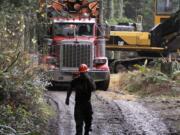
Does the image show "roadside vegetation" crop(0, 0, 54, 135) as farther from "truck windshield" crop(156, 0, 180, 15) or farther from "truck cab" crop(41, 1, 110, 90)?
"truck windshield" crop(156, 0, 180, 15)

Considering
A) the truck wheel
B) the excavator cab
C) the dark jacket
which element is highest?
the excavator cab

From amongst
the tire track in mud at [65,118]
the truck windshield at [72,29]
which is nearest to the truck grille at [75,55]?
the truck windshield at [72,29]

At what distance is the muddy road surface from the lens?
12.6 meters

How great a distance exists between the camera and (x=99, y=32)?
883 inches

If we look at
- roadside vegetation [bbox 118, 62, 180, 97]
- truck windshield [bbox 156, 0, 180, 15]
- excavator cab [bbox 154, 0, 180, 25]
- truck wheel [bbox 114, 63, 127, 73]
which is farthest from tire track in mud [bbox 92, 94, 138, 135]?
truck windshield [bbox 156, 0, 180, 15]

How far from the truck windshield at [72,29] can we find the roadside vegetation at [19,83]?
7.61 metres

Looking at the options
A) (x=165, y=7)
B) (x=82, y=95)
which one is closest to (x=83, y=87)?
(x=82, y=95)

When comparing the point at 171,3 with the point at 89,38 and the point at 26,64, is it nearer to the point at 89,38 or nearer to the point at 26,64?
the point at 89,38

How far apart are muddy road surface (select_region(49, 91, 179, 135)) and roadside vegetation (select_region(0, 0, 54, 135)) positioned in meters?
0.65

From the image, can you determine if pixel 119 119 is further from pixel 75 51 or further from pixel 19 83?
pixel 75 51

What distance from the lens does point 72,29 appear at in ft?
72.3

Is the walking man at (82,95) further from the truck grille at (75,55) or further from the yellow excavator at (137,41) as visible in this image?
the yellow excavator at (137,41)

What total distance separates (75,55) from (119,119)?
7.22m

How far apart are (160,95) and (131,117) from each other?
15.1 feet
